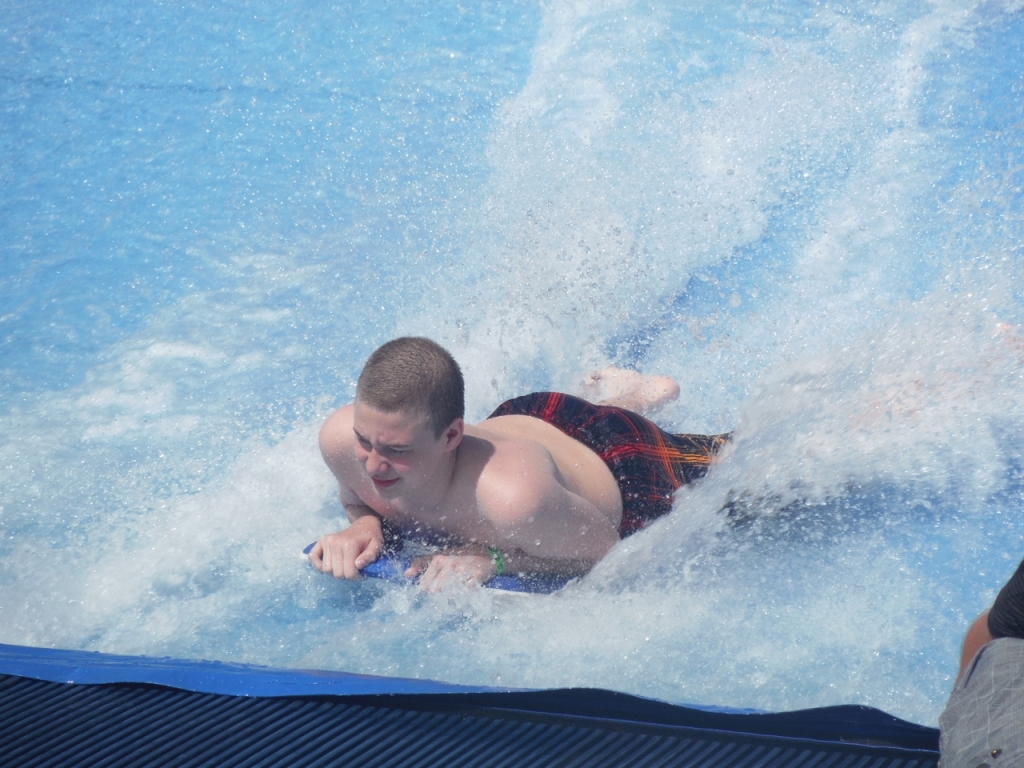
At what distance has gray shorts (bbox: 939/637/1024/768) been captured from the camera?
1.41m

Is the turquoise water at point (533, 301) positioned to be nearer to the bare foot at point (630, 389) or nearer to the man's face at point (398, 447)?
the bare foot at point (630, 389)

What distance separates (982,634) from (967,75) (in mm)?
5645

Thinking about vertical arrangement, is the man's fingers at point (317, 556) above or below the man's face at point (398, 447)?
below

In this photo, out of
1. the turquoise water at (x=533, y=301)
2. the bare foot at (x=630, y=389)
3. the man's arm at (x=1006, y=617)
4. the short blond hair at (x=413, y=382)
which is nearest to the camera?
the man's arm at (x=1006, y=617)

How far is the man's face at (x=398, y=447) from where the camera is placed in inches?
100

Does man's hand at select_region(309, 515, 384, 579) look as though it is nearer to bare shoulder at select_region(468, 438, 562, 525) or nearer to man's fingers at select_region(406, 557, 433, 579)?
man's fingers at select_region(406, 557, 433, 579)

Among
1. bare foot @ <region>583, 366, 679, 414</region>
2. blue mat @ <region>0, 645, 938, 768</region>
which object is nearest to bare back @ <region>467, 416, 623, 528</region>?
bare foot @ <region>583, 366, 679, 414</region>

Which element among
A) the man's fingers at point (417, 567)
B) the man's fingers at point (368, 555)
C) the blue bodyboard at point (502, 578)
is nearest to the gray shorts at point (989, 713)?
the blue bodyboard at point (502, 578)

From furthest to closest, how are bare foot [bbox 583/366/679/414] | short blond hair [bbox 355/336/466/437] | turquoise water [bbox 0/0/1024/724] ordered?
bare foot [bbox 583/366/679/414] < turquoise water [bbox 0/0/1024/724] < short blond hair [bbox 355/336/466/437]

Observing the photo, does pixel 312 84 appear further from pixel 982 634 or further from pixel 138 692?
pixel 982 634

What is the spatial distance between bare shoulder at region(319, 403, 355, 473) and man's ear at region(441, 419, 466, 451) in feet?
1.07

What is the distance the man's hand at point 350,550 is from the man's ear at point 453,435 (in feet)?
1.54

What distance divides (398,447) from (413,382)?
19 cm

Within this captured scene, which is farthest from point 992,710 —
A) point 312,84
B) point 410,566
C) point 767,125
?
point 312,84
